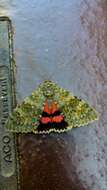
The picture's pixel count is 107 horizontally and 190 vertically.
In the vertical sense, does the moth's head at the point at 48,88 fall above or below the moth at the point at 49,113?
above

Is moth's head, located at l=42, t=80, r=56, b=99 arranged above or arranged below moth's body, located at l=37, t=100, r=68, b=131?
above

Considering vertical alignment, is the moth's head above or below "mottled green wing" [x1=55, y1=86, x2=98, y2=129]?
above

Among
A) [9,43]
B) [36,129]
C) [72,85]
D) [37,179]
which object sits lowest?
[37,179]

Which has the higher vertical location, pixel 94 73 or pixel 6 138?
pixel 94 73

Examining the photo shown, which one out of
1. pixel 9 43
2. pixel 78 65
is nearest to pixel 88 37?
pixel 78 65

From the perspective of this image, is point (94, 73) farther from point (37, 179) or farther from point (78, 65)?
point (37, 179)
